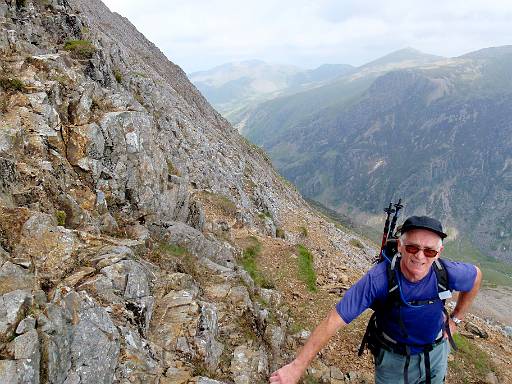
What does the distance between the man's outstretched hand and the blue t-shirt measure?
909mm

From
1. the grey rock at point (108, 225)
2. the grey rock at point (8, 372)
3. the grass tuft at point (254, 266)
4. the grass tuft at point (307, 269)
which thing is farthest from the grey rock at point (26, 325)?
the grass tuft at point (307, 269)

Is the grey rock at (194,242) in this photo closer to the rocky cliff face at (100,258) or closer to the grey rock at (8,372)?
the rocky cliff face at (100,258)

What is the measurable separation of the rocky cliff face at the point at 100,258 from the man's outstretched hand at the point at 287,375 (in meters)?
4.81

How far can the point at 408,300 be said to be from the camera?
583 centimetres

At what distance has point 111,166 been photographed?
721 inches

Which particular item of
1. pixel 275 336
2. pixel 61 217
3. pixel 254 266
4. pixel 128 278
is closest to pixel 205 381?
pixel 128 278

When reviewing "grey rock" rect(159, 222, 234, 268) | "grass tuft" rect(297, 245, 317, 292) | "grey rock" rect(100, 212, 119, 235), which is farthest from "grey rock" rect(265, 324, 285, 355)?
"grey rock" rect(100, 212, 119, 235)

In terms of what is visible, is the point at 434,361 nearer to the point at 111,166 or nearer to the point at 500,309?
the point at 111,166

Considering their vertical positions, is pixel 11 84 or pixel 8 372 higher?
pixel 11 84

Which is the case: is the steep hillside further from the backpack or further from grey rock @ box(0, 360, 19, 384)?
the backpack

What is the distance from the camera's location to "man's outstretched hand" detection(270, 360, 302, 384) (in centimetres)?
505

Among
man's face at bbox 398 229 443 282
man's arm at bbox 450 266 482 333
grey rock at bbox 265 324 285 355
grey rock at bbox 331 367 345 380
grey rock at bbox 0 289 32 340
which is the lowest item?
grey rock at bbox 331 367 345 380

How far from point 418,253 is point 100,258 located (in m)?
8.62

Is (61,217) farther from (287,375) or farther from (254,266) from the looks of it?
(254,266)
